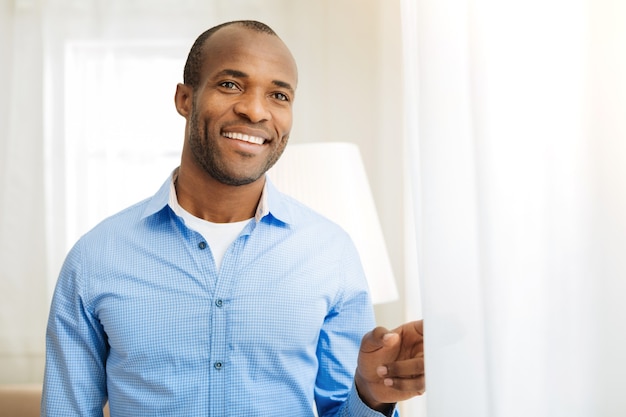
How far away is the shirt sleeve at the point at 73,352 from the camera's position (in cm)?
114

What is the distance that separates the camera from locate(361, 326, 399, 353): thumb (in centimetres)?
83

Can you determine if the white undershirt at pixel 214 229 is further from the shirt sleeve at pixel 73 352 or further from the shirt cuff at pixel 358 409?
the shirt cuff at pixel 358 409

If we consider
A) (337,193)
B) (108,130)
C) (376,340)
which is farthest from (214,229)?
(108,130)

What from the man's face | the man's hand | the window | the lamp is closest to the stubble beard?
the man's face

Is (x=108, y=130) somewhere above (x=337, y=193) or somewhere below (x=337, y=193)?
above

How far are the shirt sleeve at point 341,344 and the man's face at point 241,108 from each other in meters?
0.25

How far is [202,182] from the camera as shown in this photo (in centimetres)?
118

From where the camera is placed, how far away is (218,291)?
3.70 feet

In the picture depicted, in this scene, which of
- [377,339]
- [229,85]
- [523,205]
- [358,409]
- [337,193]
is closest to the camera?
[523,205]

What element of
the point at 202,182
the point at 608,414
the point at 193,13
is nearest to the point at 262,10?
the point at 193,13

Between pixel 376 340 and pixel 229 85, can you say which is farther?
pixel 229 85

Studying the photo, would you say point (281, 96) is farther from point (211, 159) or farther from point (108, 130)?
point (108, 130)

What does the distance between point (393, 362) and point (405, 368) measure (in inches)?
1.0

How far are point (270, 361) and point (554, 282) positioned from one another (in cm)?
69
